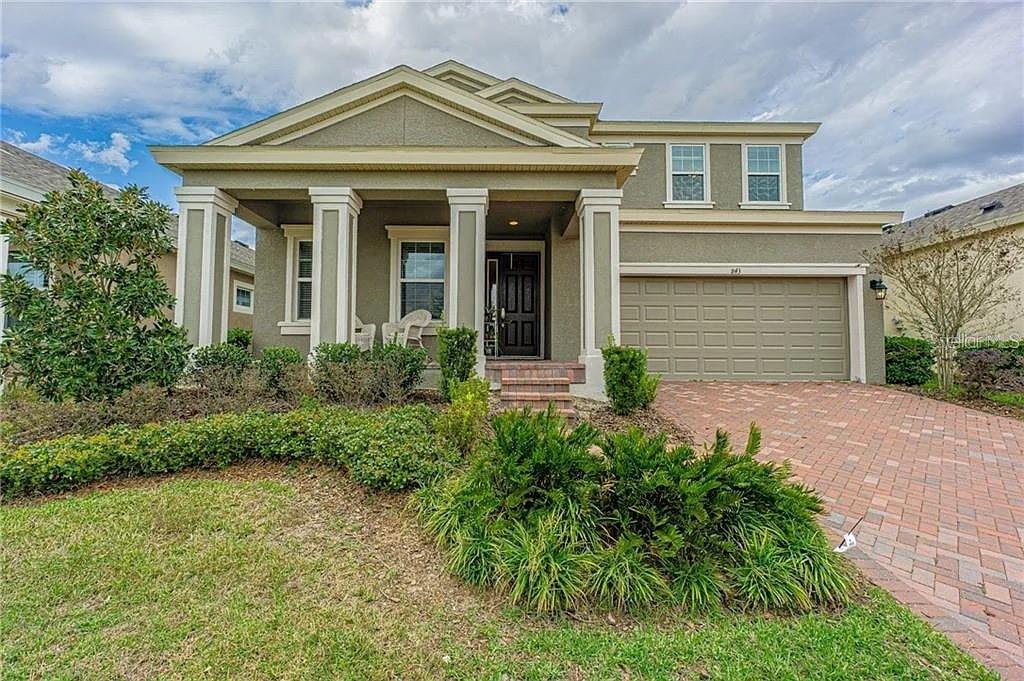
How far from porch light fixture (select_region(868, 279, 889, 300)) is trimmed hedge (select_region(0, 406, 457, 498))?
1053cm

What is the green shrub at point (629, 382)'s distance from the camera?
6.54 meters

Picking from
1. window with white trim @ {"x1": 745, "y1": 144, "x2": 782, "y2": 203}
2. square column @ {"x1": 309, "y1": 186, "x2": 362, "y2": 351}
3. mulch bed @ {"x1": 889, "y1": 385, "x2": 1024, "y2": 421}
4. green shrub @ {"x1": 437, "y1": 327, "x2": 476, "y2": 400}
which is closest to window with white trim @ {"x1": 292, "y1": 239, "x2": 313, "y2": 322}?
square column @ {"x1": 309, "y1": 186, "x2": 362, "y2": 351}

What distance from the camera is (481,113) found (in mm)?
8125

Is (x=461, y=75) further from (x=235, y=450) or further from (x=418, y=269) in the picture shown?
(x=235, y=450)

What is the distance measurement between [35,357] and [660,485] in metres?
6.84

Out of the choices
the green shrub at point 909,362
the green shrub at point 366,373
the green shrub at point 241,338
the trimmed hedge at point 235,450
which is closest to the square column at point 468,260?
the green shrub at point 366,373

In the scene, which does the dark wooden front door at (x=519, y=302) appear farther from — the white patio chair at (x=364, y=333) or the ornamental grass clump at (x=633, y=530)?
the ornamental grass clump at (x=633, y=530)

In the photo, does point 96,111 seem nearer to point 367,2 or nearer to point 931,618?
point 367,2

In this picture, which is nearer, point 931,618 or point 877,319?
point 931,618

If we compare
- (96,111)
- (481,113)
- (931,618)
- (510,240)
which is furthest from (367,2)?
(931,618)

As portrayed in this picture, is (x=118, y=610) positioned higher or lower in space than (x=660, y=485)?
lower

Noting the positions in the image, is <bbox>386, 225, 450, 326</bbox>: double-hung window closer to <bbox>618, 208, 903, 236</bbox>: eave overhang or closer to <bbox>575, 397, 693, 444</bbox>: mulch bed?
<bbox>618, 208, 903, 236</bbox>: eave overhang

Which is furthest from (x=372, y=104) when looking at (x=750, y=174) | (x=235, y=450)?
(x=750, y=174)

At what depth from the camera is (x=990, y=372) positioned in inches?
335
